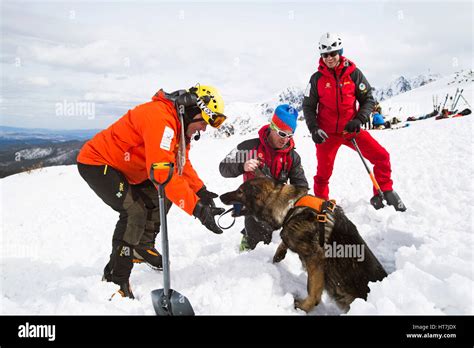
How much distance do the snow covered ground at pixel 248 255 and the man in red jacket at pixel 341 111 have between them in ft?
2.52

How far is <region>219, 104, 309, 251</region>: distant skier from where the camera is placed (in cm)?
459

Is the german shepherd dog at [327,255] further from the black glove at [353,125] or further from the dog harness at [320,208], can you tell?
the black glove at [353,125]

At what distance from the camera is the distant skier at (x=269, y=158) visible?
4.59 metres

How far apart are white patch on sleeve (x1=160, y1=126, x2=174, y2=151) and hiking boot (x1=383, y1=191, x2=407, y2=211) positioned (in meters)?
4.07

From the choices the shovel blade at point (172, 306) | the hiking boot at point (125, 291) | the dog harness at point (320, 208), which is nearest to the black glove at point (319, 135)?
the dog harness at point (320, 208)

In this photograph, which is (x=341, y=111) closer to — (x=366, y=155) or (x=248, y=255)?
(x=366, y=155)

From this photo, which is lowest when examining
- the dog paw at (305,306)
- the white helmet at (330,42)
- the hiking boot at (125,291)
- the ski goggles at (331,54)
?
the dog paw at (305,306)

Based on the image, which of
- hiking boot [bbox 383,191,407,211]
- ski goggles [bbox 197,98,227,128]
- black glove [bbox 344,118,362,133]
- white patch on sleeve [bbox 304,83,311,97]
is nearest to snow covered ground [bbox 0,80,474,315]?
hiking boot [bbox 383,191,407,211]

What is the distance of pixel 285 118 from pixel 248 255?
2.01m

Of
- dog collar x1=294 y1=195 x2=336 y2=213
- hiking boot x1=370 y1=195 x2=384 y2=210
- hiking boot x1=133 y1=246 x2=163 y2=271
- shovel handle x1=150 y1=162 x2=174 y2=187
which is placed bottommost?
hiking boot x1=133 y1=246 x2=163 y2=271

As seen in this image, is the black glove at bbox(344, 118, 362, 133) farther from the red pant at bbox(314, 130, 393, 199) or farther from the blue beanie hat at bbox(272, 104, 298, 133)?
the blue beanie hat at bbox(272, 104, 298, 133)

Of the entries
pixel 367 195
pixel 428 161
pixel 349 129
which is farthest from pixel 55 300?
pixel 428 161
